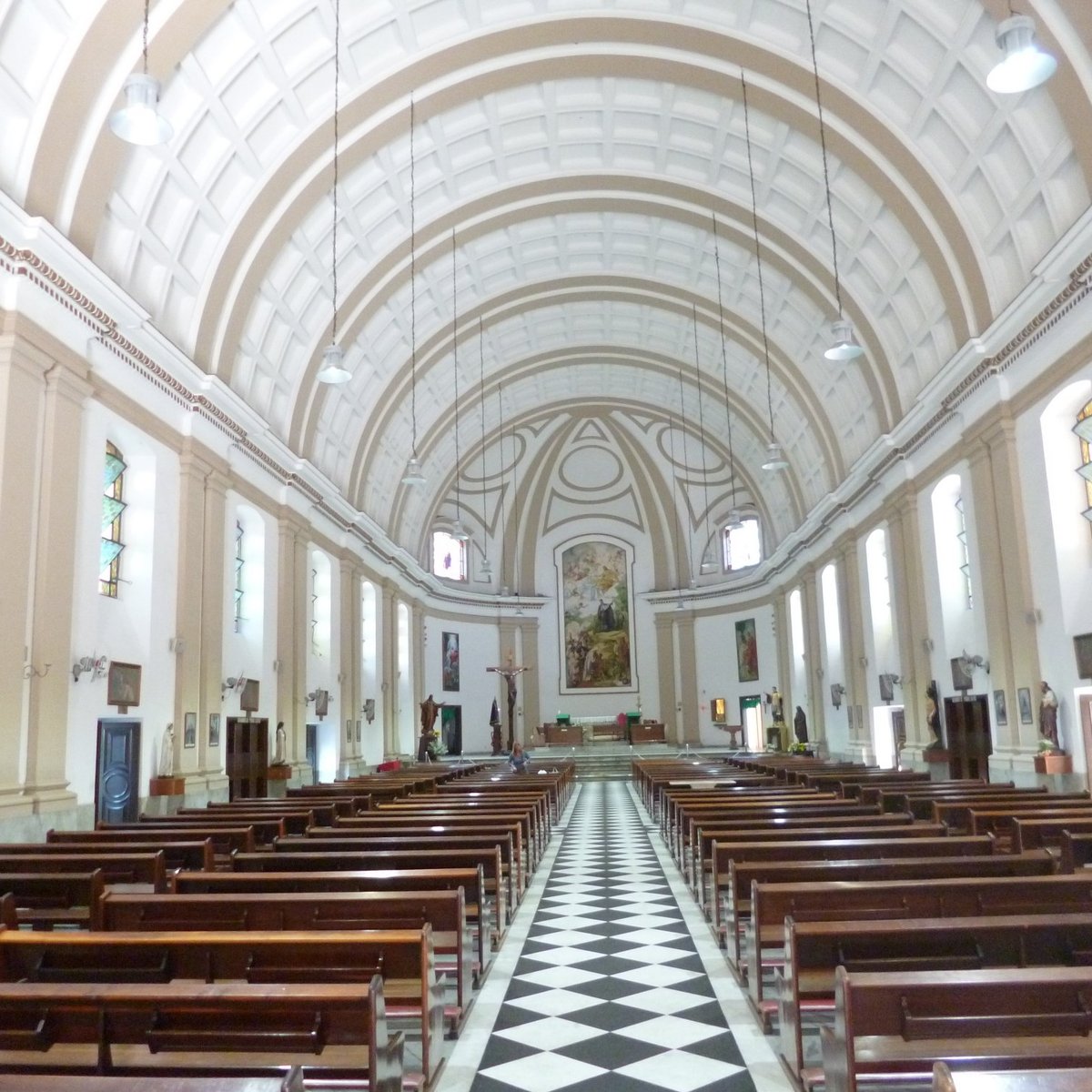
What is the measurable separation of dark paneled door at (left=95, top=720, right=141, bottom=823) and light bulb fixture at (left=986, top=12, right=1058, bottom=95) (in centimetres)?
1172

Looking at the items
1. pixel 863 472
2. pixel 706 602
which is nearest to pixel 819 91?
pixel 863 472

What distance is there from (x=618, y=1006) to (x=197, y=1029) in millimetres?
2990

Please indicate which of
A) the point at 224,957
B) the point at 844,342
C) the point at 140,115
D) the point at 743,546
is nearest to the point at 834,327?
the point at 844,342

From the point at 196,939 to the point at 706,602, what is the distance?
3226 centimetres

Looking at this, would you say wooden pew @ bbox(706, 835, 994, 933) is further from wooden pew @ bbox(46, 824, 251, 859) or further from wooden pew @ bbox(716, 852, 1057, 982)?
wooden pew @ bbox(46, 824, 251, 859)

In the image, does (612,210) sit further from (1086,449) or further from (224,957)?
(224,957)

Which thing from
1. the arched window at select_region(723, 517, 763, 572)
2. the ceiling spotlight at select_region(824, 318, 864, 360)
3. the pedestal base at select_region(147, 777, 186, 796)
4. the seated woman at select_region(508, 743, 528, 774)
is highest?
the arched window at select_region(723, 517, 763, 572)

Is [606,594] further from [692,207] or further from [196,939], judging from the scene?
[196,939]

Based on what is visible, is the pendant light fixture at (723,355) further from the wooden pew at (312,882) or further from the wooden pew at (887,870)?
the wooden pew at (312,882)

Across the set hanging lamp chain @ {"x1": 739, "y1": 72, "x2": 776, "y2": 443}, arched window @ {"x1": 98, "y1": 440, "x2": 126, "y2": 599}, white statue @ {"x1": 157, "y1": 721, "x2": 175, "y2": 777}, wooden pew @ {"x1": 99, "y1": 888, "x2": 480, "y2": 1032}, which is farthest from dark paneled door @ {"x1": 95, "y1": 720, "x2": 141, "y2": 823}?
hanging lamp chain @ {"x1": 739, "y1": 72, "x2": 776, "y2": 443}

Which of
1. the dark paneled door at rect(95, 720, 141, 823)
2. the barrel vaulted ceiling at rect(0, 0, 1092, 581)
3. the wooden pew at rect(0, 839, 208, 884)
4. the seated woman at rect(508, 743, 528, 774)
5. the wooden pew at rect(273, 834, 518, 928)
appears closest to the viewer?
the wooden pew at rect(273, 834, 518, 928)

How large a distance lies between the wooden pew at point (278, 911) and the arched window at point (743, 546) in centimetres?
2982

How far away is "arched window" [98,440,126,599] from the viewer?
1289cm

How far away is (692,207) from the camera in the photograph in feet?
64.4
